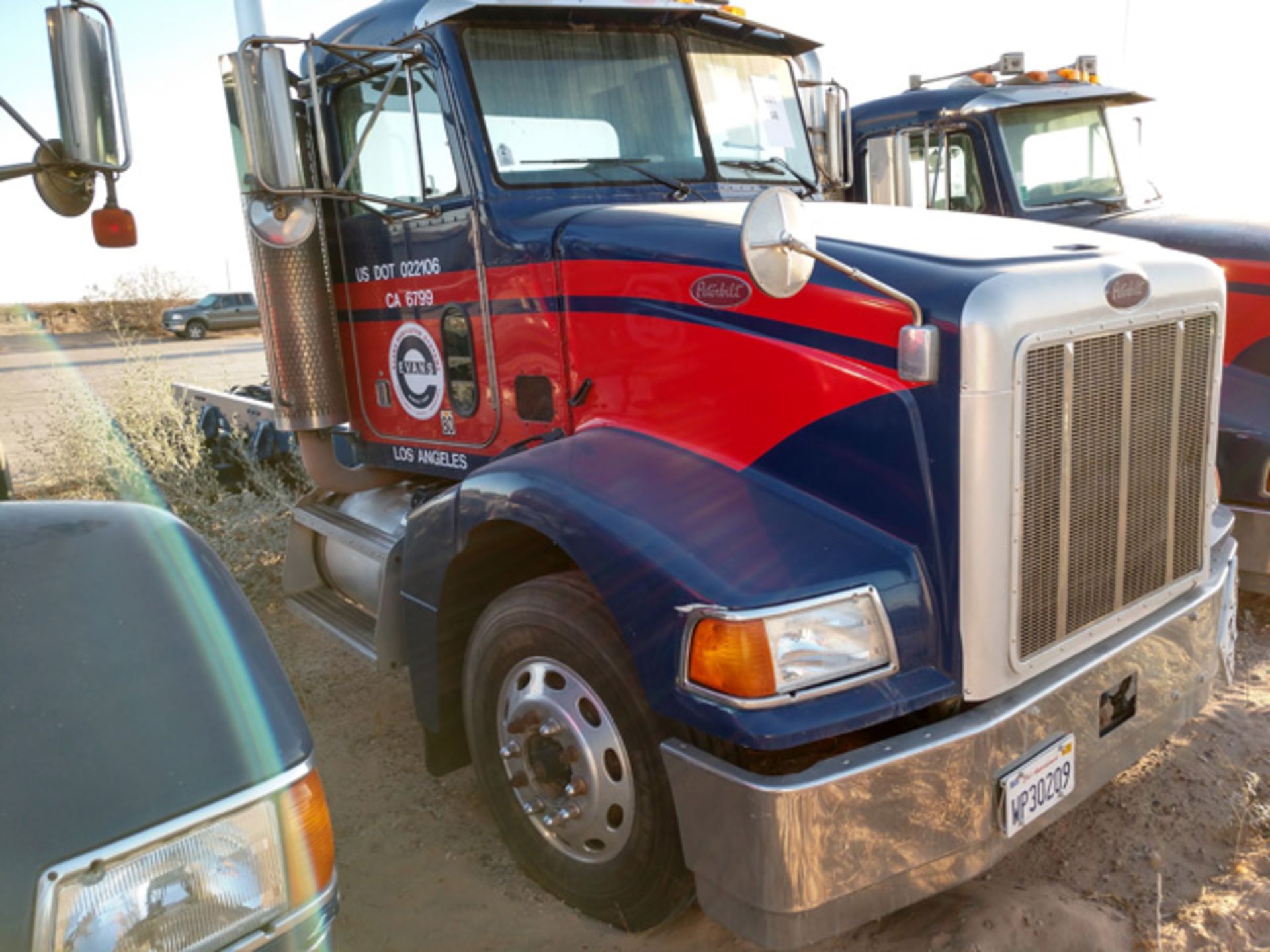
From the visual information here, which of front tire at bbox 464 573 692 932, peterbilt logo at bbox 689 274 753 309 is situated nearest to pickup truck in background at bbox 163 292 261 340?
front tire at bbox 464 573 692 932

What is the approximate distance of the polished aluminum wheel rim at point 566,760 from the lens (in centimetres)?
263

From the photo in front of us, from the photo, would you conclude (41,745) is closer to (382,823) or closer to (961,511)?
(961,511)

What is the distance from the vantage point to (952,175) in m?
6.63

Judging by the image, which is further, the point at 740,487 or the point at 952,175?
the point at 952,175

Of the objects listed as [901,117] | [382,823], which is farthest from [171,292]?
[382,823]

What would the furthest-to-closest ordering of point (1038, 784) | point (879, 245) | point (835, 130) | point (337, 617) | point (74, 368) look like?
point (74, 368) → point (337, 617) → point (835, 130) → point (879, 245) → point (1038, 784)

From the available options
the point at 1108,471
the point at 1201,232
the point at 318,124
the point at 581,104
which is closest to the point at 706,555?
the point at 1108,471

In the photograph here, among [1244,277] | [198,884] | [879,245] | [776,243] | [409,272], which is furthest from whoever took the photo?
[1244,277]

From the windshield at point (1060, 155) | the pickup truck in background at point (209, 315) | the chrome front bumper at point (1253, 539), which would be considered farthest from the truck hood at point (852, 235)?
the pickup truck in background at point (209, 315)

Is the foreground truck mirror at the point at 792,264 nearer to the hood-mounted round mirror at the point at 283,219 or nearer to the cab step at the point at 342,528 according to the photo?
the hood-mounted round mirror at the point at 283,219

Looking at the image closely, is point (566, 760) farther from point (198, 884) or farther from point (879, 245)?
point (879, 245)

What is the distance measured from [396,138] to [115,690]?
2.84 meters

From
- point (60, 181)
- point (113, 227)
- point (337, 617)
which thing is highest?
point (60, 181)

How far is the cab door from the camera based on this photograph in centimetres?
362
